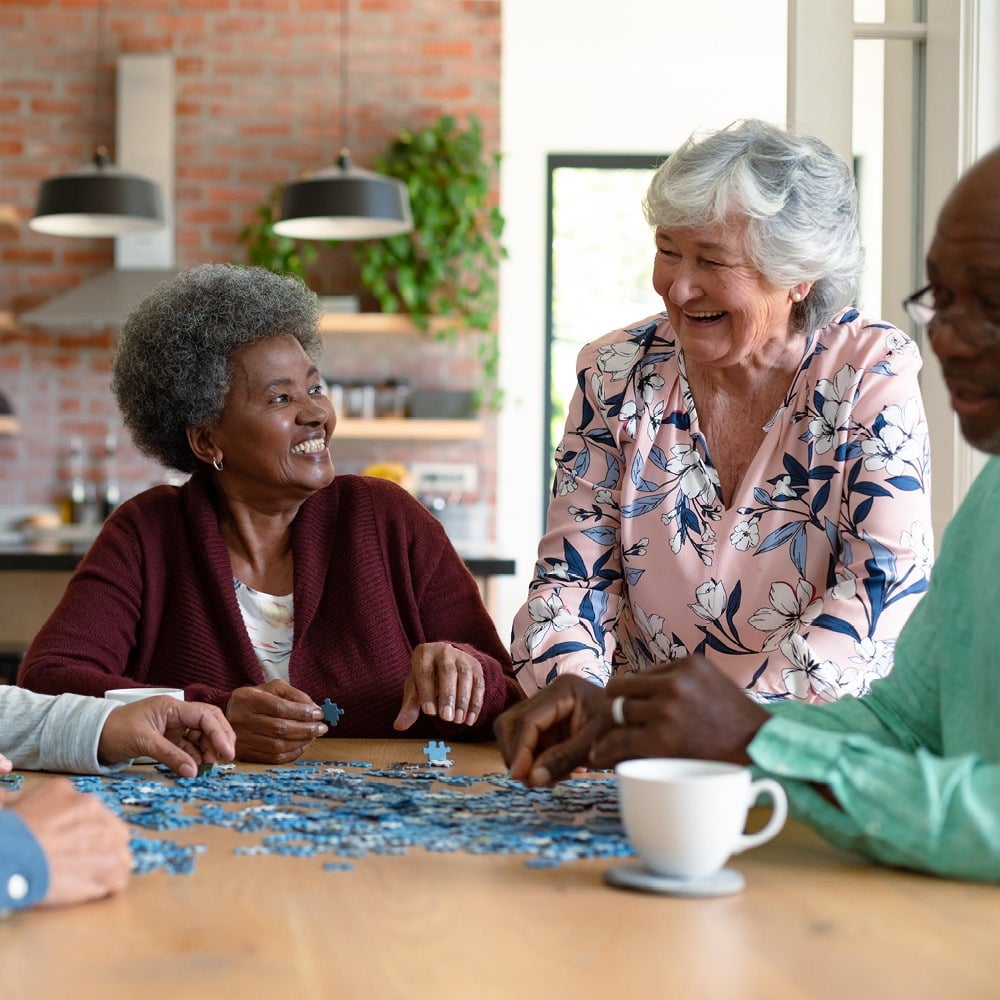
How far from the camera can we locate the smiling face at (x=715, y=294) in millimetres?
2037

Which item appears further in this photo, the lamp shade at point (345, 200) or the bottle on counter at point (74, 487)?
the bottle on counter at point (74, 487)

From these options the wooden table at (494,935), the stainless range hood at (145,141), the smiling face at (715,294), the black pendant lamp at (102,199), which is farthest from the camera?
the stainless range hood at (145,141)

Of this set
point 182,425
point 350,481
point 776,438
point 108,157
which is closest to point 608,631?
point 776,438

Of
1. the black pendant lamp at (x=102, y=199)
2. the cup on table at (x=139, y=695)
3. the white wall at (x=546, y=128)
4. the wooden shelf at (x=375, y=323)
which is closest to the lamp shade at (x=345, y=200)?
the black pendant lamp at (x=102, y=199)

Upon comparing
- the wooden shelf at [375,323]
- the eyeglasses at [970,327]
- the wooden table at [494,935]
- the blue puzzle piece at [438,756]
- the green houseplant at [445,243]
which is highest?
the green houseplant at [445,243]

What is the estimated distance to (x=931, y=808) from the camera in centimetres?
120

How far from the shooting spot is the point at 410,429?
6.86 meters

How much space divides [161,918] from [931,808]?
653 mm

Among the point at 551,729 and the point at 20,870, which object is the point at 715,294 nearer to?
the point at 551,729

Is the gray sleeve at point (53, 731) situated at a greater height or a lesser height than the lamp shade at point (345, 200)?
lesser

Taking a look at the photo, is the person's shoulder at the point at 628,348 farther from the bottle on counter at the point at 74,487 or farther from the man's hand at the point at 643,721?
the bottle on counter at the point at 74,487

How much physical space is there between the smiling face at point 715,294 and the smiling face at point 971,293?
70cm

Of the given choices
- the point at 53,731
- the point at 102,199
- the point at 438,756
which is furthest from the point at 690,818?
the point at 102,199

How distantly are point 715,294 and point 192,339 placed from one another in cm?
97
